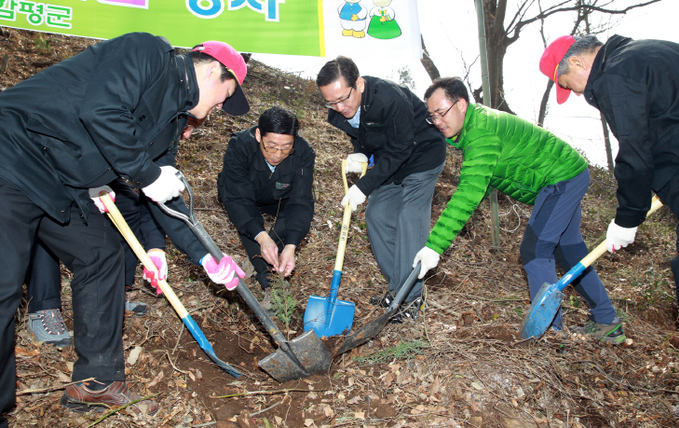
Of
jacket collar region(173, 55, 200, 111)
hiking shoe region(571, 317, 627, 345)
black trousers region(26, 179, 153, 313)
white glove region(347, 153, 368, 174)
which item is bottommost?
hiking shoe region(571, 317, 627, 345)

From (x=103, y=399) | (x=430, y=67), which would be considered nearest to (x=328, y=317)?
(x=103, y=399)

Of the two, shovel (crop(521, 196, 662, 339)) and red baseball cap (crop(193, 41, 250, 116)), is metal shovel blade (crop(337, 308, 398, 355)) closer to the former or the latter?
shovel (crop(521, 196, 662, 339))

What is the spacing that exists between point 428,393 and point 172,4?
4.51 m

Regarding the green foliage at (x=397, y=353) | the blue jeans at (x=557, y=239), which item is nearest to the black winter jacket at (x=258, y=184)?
the green foliage at (x=397, y=353)

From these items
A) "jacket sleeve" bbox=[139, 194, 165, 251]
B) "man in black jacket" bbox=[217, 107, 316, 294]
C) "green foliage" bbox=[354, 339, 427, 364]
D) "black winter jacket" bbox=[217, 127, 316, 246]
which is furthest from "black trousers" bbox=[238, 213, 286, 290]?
"green foliage" bbox=[354, 339, 427, 364]

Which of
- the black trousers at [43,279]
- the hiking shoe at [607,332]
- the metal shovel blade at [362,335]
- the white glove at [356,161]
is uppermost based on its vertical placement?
the white glove at [356,161]

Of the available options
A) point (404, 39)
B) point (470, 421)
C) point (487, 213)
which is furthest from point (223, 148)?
point (470, 421)

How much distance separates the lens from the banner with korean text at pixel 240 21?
13.6 feet

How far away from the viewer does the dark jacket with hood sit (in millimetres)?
1807

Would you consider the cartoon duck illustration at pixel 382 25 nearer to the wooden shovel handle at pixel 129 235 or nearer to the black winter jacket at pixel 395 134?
the black winter jacket at pixel 395 134

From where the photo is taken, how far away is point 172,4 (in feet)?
14.5

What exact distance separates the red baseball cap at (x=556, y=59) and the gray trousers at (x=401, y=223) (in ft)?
3.61

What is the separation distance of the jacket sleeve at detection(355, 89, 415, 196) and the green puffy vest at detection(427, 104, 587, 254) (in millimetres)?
427

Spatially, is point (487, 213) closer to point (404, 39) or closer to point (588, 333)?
point (404, 39)
